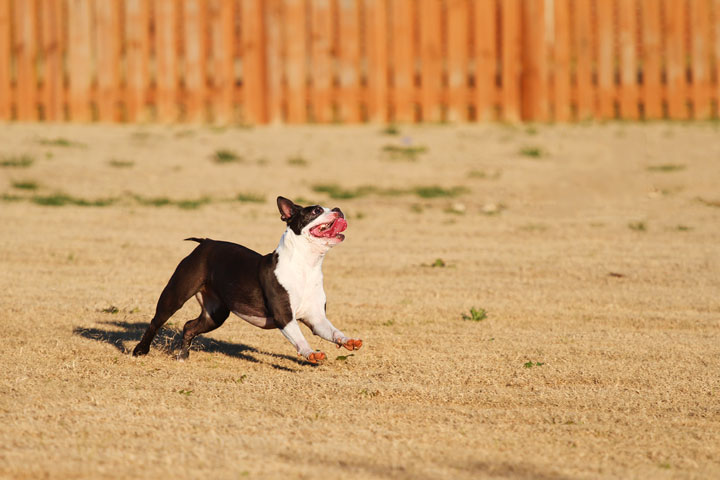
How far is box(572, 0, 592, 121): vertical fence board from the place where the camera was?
1545cm

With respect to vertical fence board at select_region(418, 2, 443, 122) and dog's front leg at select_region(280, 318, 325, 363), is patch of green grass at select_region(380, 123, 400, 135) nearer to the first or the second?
vertical fence board at select_region(418, 2, 443, 122)

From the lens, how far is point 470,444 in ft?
15.7

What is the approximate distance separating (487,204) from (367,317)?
5.14m

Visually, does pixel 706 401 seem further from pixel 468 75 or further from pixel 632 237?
pixel 468 75

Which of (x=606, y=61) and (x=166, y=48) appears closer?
(x=166, y=48)

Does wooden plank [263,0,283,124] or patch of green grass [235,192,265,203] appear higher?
wooden plank [263,0,283,124]

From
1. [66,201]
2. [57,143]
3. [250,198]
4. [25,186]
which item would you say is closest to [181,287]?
[250,198]

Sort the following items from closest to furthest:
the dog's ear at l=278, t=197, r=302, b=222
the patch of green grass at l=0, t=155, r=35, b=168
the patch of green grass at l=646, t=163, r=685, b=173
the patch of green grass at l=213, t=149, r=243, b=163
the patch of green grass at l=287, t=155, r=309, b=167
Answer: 1. the dog's ear at l=278, t=197, r=302, b=222
2. the patch of green grass at l=0, t=155, r=35, b=168
3. the patch of green grass at l=646, t=163, r=685, b=173
4. the patch of green grass at l=287, t=155, r=309, b=167
5. the patch of green grass at l=213, t=149, r=243, b=163

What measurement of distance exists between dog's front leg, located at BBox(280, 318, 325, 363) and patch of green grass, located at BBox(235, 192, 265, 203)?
6.63 metres

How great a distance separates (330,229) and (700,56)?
11336 mm

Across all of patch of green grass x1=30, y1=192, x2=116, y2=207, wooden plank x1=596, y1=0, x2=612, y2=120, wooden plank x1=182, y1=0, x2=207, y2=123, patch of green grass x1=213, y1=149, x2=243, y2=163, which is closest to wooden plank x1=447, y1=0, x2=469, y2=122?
wooden plank x1=596, y1=0, x2=612, y2=120

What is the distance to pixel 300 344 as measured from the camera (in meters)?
5.90

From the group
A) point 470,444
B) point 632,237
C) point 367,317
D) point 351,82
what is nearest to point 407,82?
point 351,82

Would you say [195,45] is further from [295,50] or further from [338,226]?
[338,226]
